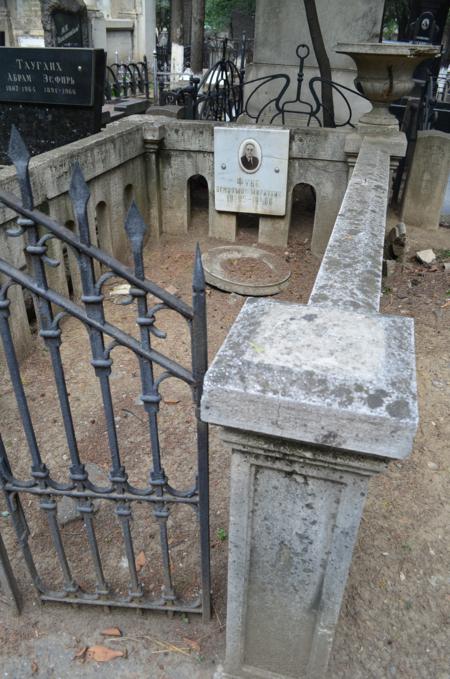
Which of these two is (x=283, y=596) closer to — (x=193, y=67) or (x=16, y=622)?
(x=16, y=622)

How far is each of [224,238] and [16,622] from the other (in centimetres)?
481

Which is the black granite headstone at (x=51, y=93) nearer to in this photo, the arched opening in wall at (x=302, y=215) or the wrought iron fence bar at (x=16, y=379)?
the arched opening in wall at (x=302, y=215)

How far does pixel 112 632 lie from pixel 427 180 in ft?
A: 19.3

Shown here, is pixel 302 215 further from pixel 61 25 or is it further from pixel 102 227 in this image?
pixel 61 25

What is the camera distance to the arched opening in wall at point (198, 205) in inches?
255

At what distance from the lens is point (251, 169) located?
18.8 feet

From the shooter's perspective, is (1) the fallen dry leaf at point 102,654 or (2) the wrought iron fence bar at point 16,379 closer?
(2) the wrought iron fence bar at point 16,379

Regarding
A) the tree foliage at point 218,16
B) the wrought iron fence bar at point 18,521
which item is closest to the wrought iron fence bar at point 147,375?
the wrought iron fence bar at point 18,521

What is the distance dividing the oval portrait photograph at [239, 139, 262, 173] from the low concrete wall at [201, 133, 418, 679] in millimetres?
4109

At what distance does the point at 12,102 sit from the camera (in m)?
5.58

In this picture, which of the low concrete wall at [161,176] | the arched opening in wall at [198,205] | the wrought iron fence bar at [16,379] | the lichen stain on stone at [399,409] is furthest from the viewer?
the arched opening in wall at [198,205]

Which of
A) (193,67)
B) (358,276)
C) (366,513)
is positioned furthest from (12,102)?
(193,67)

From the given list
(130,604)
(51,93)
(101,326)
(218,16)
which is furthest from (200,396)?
(218,16)

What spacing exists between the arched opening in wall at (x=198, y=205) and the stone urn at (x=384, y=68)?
210 cm
